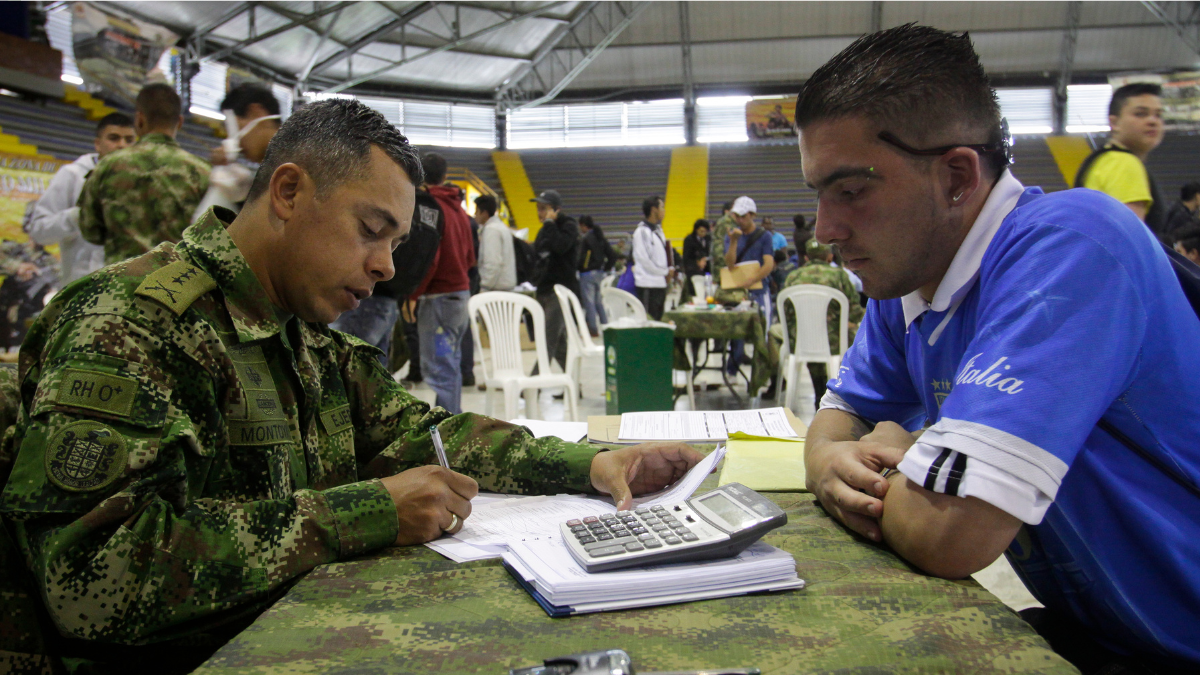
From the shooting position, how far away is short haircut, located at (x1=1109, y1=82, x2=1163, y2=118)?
295 centimetres

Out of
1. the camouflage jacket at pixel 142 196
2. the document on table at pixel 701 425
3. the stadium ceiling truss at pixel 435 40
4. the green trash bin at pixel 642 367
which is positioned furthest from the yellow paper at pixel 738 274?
the stadium ceiling truss at pixel 435 40

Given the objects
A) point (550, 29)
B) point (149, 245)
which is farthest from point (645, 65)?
point (149, 245)

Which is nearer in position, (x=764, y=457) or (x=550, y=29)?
(x=764, y=457)

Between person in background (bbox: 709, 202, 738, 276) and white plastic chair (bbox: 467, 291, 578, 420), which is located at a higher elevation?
person in background (bbox: 709, 202, 738, 276)

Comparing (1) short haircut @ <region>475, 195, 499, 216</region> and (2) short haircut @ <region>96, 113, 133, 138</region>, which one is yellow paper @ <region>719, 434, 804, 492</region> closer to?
(2) short haircut @ <region>96, 113, 133, 138</region>

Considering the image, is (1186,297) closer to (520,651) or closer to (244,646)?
(520,651)

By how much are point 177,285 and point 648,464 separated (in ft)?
2.25

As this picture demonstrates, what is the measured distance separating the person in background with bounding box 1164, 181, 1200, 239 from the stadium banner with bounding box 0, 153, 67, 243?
29.6ft

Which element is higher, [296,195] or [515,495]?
[296,195]

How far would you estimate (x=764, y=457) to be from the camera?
132cm

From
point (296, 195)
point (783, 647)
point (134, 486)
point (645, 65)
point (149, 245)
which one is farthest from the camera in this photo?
point (645, 65)

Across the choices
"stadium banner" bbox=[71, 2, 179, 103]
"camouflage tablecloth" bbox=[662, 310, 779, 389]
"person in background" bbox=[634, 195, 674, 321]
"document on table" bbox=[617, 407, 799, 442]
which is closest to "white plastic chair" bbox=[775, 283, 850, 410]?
"camouflage tablecloth" bbox=[662, 310, 779, 389]

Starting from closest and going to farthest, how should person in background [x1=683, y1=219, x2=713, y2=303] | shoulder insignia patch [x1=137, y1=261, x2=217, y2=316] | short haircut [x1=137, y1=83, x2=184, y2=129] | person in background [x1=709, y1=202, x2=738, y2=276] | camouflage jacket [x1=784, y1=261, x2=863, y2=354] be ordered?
shoulder insignia patch [x1=137, y1=261, x2=217, y2=316] < short haircut [x1=137, y1=83, x2=184, y2=129] < camouflage jacket [x1=784, y1=261, x2=863, y2=354] < person in background [x1=709, y1=202, x2=738, y2=276] < person in background [x1=683, y1=219, x2=713, y2=303]

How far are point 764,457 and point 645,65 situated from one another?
1732 cm
